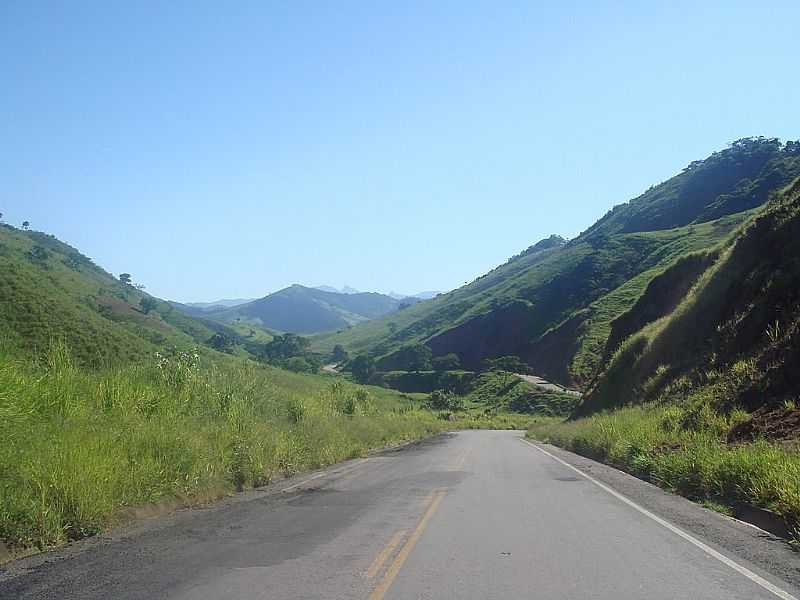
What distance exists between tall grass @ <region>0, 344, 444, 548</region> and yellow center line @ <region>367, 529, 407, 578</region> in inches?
168

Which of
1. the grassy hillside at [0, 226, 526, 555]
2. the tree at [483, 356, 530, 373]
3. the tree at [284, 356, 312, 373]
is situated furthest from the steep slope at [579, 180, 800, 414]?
the tree at [284, 356, 312, 373]

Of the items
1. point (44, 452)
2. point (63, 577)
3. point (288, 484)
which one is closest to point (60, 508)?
point (44, 452)

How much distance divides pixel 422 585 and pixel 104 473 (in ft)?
19.1

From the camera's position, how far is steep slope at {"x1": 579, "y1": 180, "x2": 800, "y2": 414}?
792 inches

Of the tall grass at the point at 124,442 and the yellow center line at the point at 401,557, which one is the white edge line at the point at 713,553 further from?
the tall grass at the point at 124,442

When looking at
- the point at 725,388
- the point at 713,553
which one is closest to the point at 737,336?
the point at 725,388

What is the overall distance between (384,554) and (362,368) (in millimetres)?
159402

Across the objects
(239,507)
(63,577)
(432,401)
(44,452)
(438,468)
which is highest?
(44,452)

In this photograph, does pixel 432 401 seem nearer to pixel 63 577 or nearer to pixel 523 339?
pixel 523 339

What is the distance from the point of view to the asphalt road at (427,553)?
6633 millimetres

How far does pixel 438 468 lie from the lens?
20.0 m

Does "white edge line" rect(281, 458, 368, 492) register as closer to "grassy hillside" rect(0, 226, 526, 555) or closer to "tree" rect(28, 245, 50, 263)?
"grassy hillside" rect(0, 226, 526, 555)

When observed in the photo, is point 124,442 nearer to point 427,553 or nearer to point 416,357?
point 427,553

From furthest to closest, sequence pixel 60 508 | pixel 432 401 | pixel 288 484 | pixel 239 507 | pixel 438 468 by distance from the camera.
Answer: pixel 432 401
pixel 438 468
pixel 288 484
pixel 239 507
pixel 60 508
